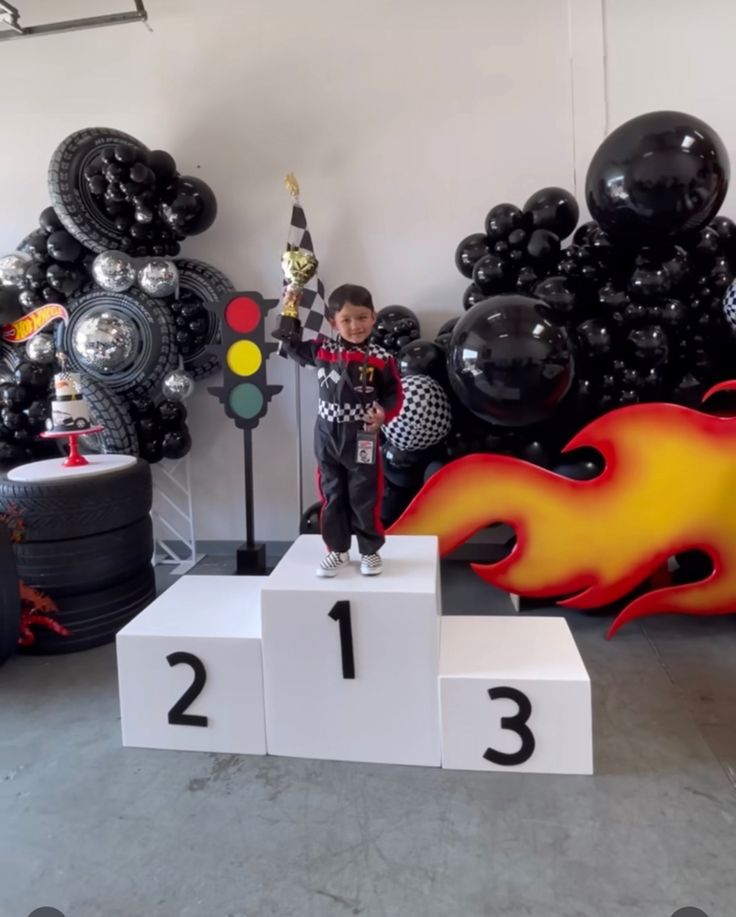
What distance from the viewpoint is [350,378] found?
184 centimetres

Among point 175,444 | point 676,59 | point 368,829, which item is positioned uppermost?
point 676,59

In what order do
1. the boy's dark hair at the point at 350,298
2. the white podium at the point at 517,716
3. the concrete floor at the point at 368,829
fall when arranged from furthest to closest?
the boy's dark hair at the point at 350,298 → the white podium at the point at 517,716 → the concrete floor at the point at 368,829

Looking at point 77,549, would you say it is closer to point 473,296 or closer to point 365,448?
point 365,448

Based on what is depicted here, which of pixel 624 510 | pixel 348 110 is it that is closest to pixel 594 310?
pixel 624 510

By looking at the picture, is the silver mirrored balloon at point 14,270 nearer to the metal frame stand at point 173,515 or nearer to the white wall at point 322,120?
the white wall at point 322,120

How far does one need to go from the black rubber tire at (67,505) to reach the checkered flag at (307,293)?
1.15 metres

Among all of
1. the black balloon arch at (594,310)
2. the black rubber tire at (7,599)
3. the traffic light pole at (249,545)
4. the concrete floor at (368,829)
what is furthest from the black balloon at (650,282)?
the black rubber tire at (7,599)

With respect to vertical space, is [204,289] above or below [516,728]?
above

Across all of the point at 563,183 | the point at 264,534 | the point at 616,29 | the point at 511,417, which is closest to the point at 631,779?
the point at 511,417

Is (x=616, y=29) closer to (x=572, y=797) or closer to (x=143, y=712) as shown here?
(x=572, y=797)

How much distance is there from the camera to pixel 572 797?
5.27 ft

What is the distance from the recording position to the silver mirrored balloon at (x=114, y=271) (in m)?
3.10

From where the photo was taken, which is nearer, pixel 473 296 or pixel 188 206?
pixel 473 296

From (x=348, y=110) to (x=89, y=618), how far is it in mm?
2554
